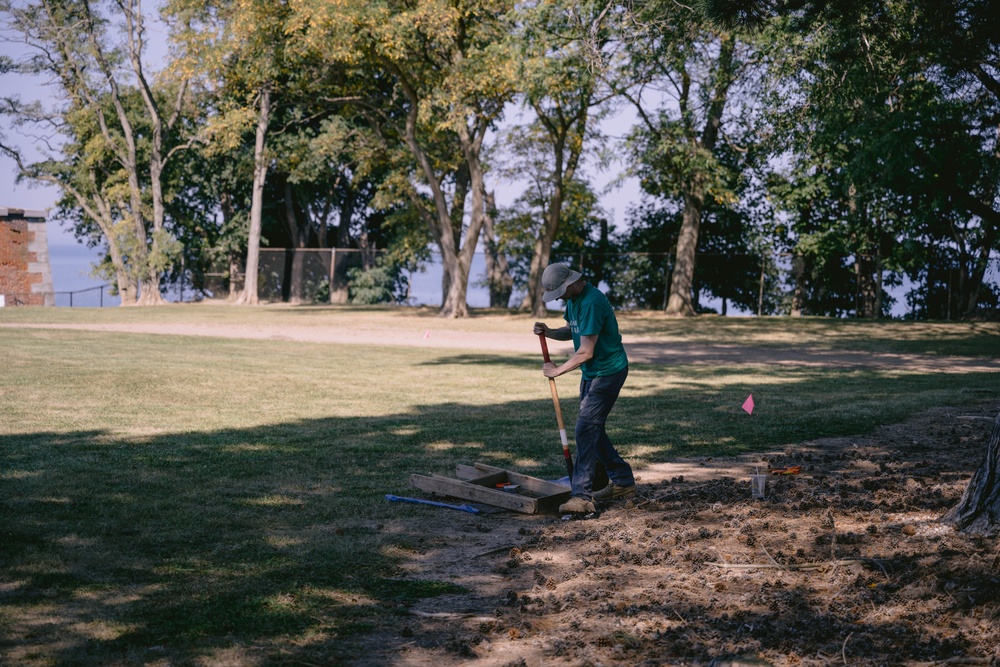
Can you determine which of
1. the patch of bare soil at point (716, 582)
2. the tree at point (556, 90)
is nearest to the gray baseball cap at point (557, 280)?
the patch of bare soil at point (716, 582)

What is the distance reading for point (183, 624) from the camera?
14.0 feet

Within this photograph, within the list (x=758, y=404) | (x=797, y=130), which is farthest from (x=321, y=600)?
(x=797, y=130)

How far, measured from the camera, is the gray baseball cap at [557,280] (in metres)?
6.50

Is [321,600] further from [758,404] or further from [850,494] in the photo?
[758,404]

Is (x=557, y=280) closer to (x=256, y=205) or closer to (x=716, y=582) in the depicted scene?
(x=716, y=582)

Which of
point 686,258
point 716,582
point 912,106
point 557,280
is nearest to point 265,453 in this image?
point 557,280

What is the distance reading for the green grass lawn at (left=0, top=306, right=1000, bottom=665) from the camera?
4461mm

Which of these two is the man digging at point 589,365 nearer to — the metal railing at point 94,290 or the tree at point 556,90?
the tree at point 556,90

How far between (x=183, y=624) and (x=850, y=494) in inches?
177

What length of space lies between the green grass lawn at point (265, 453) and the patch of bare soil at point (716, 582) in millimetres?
368

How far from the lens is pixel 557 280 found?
21.4ft

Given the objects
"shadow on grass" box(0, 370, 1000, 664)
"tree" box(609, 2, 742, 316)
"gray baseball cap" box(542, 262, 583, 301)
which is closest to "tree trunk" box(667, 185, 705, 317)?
"tree" box(609, 2, 742, 316)

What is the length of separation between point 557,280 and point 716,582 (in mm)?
2437

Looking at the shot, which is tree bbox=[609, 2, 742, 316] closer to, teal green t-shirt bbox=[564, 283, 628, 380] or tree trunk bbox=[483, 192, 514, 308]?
tree trunk bbox=[483, 192, 514, 308]
